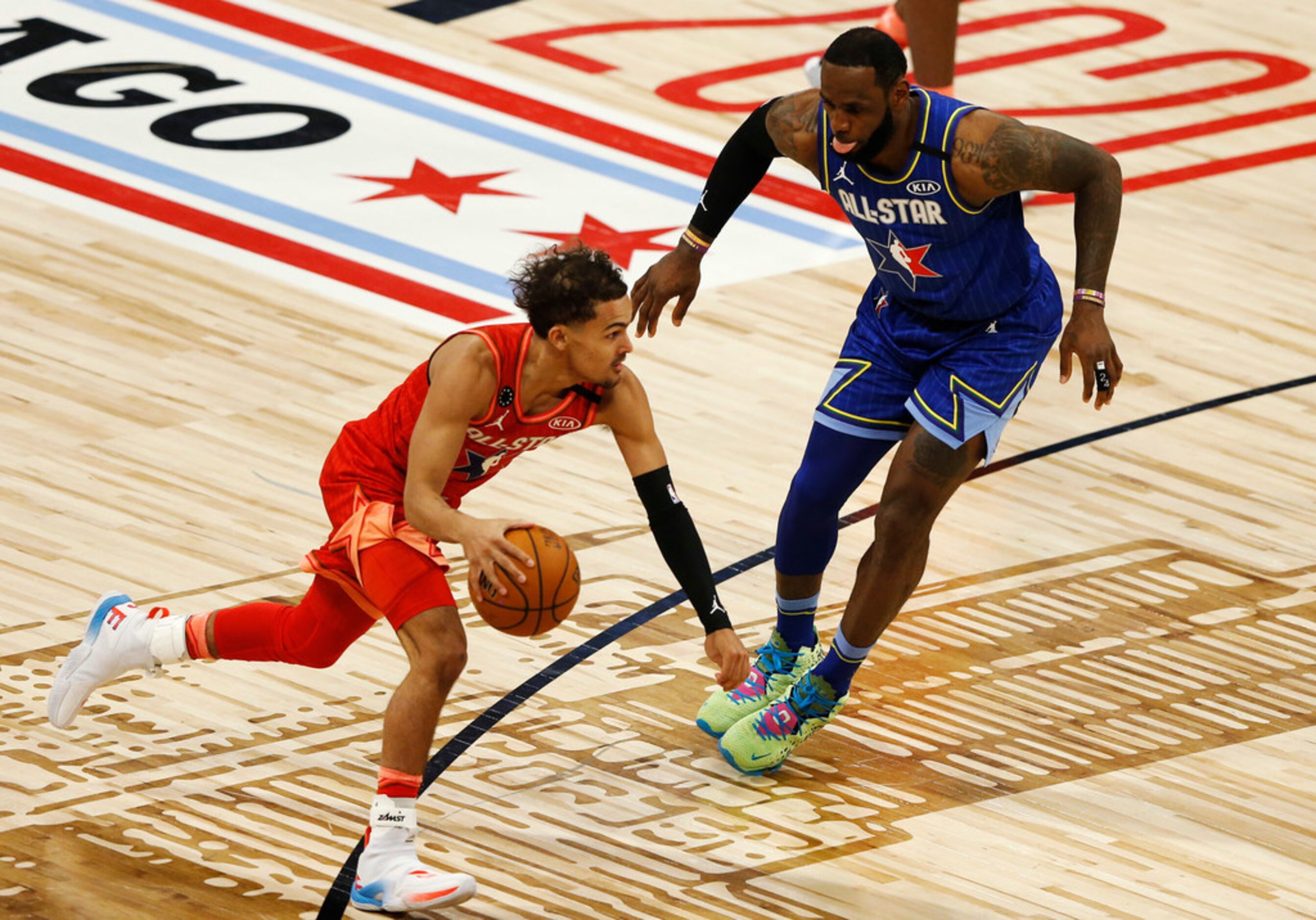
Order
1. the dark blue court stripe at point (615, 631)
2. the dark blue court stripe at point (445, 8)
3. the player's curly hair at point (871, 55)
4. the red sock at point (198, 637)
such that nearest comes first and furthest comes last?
1. the dark blue court stripe at point (615, 631)
2. the player's curly hair at point (871, 55)
3. the red sock at point (198, 637)
4. the dark blue court stripe at point (445, 8)

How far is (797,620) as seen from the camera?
17.9 feet

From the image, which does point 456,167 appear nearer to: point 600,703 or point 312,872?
point 600,703

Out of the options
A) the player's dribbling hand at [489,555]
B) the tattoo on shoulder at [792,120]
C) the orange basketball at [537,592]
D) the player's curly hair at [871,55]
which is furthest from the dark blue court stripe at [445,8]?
the player's dribbling hand at [489,555]

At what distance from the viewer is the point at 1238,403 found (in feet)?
25.8

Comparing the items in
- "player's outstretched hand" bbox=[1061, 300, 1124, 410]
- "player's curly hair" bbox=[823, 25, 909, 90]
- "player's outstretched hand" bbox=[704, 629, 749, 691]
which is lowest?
"player's outstretched hand" bbox=[704, 629, 749, 691]

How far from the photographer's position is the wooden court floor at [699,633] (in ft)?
15.7

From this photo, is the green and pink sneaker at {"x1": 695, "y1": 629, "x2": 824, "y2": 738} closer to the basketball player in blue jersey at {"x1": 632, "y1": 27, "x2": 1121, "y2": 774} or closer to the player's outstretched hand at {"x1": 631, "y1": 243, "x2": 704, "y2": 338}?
the basketball player in blue jersey at {"x1": 632, "y1": 27, "x2": 1121, "y2": 774}

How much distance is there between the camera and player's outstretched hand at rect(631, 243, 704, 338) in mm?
5352

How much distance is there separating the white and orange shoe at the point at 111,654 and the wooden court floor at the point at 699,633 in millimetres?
144

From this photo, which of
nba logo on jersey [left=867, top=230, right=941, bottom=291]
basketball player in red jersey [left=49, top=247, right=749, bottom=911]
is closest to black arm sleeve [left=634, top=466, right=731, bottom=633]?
basketball player in red jersey [left=49, top=247, right=749, bottom=911]

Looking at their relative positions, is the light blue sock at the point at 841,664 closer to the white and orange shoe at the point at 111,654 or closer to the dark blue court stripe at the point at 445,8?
the white and orange shoe at the point at 111,654

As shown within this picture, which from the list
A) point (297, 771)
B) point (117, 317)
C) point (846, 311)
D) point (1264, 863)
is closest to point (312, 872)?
point (297, 771)

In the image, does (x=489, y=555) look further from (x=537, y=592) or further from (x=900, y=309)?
(x=900, y=309)

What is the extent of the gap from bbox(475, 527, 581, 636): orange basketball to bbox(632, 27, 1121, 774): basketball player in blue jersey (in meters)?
0.85
